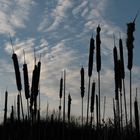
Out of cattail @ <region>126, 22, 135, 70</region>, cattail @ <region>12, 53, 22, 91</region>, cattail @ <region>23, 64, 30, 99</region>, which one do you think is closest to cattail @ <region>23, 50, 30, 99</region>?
cattail @ <region>23, 64, 30, 99</region>

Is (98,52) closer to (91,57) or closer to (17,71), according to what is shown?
(91,57)

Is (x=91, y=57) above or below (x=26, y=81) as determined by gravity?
above

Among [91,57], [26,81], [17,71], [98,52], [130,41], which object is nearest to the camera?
[130,41]

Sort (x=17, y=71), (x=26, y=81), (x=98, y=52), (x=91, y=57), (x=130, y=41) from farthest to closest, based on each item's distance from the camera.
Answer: (x=91, y=57) → (x=98, y=52) → (x=26, y=81) → (x=17, y=71) → (x=130, y=41)

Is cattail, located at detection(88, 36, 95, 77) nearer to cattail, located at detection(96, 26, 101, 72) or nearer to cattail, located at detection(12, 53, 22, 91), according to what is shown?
cattail, located at detection(96, 26, 101, 72)

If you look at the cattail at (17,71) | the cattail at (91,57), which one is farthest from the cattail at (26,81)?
the cattail at (91,57)

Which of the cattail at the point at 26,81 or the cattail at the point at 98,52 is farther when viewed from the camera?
the cattail at the point at 98,52

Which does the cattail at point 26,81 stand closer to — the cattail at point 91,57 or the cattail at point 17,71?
the cattail at point 17,71

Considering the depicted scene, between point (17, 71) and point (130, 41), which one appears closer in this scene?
point (130, 41)

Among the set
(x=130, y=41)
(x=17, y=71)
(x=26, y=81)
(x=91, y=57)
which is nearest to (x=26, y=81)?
(x=26, y=81)

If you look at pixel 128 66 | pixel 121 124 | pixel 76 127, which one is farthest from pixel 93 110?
pixel 76 127

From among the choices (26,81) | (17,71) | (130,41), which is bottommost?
(26,81)

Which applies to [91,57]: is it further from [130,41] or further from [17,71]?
[17,71]

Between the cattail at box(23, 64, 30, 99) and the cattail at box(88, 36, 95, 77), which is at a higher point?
the cattail at box(88, 36, 95, 77)
